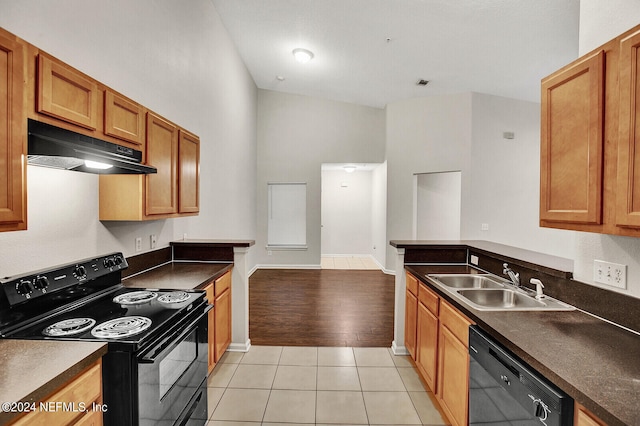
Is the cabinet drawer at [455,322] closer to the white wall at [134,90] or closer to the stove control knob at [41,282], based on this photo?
the stove control knob at [41,282]

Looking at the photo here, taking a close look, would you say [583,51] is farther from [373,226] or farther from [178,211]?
[373,226]

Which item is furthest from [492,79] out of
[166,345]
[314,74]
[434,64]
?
[166,345]

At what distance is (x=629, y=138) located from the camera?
117 centimetres

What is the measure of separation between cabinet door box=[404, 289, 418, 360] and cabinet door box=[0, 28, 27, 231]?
2591 millimetres

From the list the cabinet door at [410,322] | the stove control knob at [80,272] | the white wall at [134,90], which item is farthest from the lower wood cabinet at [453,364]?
the white wall at [134,90]

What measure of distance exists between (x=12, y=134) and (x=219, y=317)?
2.04 m

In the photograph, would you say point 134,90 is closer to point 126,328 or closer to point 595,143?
point 126,328

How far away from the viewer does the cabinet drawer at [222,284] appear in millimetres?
2704

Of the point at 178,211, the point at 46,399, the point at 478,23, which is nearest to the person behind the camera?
the point at 46,399

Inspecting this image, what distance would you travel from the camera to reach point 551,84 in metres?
1.57

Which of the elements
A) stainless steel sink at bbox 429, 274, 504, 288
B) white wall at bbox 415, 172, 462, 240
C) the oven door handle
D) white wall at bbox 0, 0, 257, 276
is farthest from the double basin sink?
white wall at bbox 415, 172, 462, 240

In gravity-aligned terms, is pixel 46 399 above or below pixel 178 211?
below

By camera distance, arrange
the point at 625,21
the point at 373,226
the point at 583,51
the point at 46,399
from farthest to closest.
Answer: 1. the point at 373,226
2. the point at 583,51
3. the point at 625,21
4. the point at 46,399

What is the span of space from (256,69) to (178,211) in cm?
460
